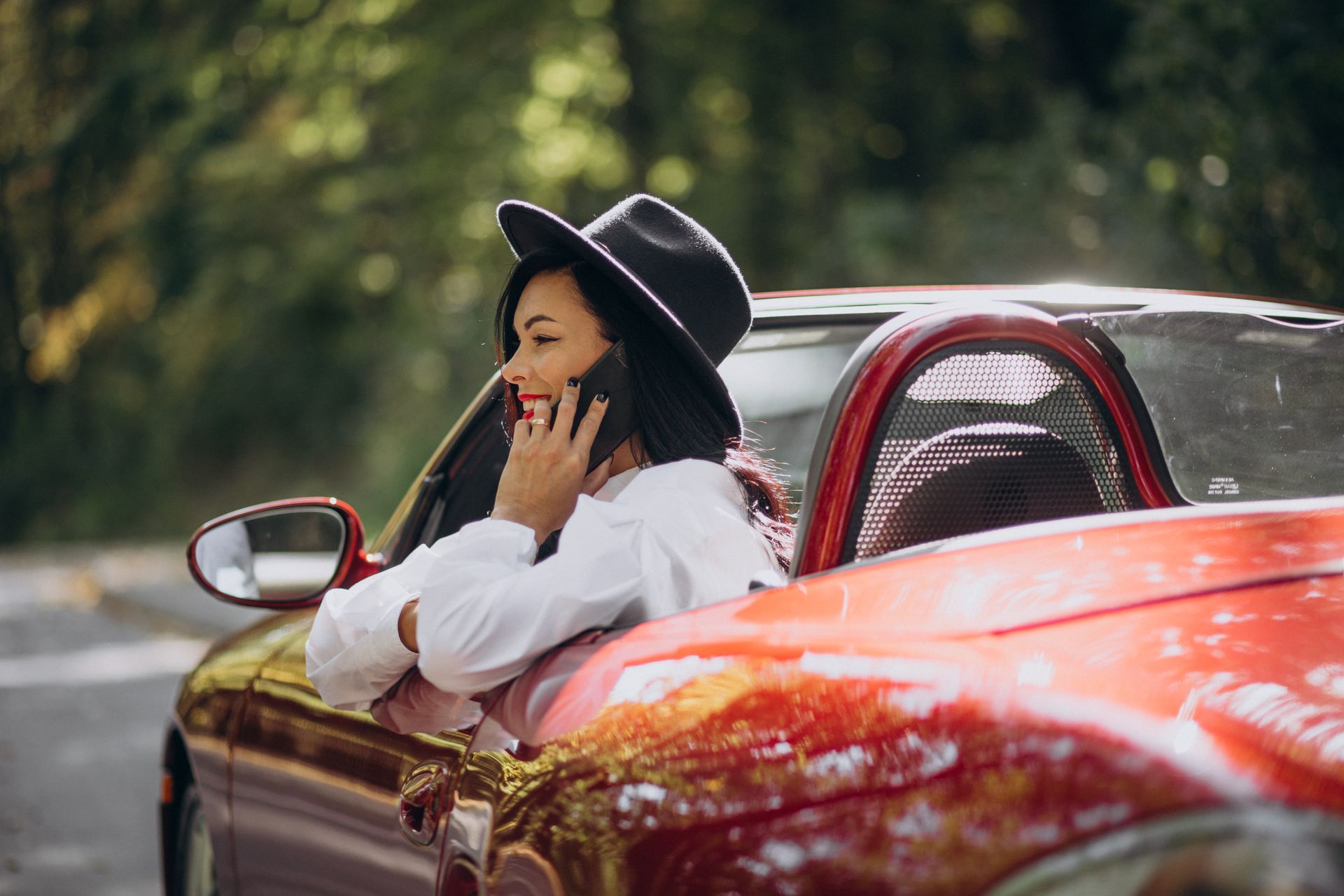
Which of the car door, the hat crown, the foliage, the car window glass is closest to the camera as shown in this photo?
the car door

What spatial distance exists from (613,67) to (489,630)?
58.5 ft

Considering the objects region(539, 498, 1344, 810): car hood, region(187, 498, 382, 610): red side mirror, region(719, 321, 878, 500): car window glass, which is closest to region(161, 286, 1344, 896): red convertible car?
region(539, 498, 1344, 810): car hood

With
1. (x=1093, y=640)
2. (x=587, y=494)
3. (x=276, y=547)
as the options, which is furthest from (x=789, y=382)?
(x=1093, y=640)

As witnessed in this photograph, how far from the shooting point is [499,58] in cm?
1728

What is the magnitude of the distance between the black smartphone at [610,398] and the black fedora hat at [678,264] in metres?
0.11

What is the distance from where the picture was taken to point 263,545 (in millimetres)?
3400

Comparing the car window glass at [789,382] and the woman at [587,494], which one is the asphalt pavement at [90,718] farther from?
the woman at [587,494]

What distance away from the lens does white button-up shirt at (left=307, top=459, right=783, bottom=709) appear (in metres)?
1.98

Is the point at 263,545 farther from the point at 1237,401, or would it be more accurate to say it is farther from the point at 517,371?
the point at 1237,401

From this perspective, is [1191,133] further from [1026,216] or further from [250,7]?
[250,7]

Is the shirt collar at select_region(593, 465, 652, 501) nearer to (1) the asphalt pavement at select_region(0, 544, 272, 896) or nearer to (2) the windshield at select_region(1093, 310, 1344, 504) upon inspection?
(2) the windshield at select_region(1093, 310, 1344, 504)

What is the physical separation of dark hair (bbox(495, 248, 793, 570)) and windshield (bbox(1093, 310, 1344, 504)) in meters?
0.59

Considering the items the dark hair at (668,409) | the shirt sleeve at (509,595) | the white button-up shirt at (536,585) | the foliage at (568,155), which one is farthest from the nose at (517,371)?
the foliage at (568,155)

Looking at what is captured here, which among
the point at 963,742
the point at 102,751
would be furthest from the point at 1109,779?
the point at 102,751
